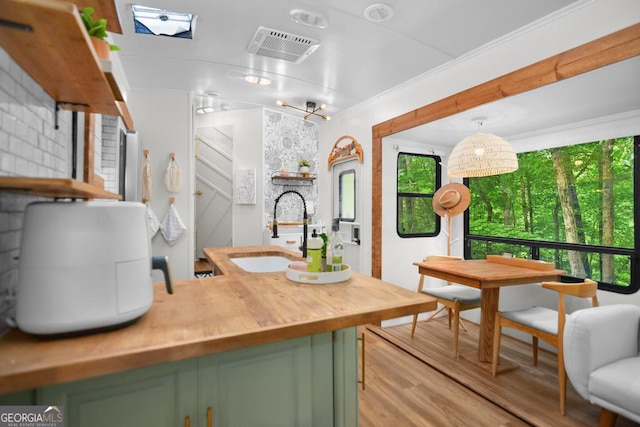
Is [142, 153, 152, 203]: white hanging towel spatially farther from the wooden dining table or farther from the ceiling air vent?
the wooden dining table

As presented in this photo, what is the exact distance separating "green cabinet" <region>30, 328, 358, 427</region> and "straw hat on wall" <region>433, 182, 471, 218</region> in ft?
9.99

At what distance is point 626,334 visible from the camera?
1966 mm

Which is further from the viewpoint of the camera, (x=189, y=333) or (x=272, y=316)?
(x=272, y=316)

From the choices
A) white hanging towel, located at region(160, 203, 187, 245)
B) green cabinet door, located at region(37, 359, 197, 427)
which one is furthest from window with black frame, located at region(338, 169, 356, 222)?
green cabinet door, located at region(37, 359, 197, 427)

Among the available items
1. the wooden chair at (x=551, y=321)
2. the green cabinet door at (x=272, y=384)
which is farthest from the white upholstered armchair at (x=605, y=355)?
the green cabinet door at (x=272, y=384)

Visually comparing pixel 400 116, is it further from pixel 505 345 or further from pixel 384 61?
pixel 505 345

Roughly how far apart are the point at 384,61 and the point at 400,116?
647 mm

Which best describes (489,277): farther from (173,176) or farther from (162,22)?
(173,176)

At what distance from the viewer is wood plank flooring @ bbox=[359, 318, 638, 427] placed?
2.03 metres

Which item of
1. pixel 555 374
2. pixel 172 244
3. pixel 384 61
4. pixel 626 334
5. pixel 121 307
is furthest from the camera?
pixel 172 244

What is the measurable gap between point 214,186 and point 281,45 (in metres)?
2.75

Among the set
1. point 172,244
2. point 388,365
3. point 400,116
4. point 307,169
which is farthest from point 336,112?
point 388,365

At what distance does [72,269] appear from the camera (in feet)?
2.55

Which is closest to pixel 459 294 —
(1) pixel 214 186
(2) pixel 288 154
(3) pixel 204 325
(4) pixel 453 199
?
(4) pixel 453 199
